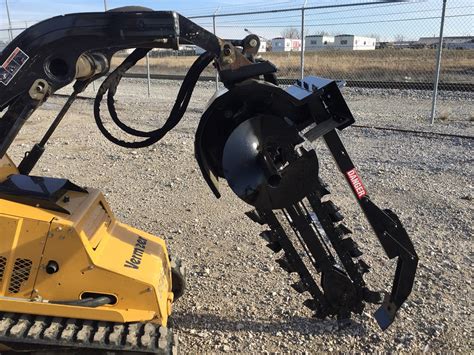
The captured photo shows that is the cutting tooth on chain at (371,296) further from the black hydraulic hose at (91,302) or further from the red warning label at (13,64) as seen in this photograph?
the red warning label at (13,64)

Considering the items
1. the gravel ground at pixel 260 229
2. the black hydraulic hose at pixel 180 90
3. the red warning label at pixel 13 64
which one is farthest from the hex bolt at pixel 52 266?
the gravel ground at pixel 260 229

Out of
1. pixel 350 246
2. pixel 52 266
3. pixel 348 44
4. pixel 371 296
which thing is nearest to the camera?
pixel 52 266

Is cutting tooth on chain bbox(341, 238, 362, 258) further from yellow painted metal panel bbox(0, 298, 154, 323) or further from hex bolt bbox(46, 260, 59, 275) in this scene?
hex bolt bbox(46, 260, 59, 275)

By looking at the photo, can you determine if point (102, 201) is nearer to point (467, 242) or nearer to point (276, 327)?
point (276, 327)

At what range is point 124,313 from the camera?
9.26ft

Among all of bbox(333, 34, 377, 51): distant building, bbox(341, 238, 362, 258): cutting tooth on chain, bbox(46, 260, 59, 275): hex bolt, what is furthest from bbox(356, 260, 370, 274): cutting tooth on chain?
bbox(333, 34, 377, 51): distant building

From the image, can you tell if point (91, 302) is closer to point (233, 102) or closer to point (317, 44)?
point (233, 102)

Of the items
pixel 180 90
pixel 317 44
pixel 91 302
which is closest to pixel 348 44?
pixel 317 44

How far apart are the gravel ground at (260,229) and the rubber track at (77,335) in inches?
36.6

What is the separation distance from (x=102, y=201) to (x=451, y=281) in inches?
120

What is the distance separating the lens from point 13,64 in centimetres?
265

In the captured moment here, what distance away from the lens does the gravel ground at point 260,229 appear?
12.1ft

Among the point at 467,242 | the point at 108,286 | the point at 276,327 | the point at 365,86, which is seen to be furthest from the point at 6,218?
the point at 365,86

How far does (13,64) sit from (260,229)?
337 cm
